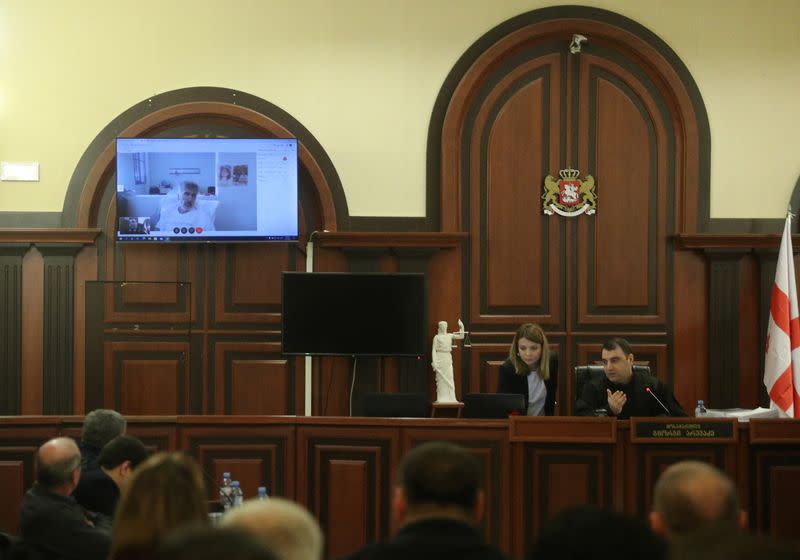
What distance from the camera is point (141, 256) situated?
833cm

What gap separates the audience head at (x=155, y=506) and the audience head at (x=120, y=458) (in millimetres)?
1860

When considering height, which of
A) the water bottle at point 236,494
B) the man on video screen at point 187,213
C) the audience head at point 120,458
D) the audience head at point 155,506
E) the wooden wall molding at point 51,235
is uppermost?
the man on video screen at point 187,213

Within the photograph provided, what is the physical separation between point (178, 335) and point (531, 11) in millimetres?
3627

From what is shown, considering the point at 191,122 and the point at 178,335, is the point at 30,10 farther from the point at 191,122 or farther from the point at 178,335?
the point at 178,335

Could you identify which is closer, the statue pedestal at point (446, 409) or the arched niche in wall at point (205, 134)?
the statue pedestal at point (446, 409)

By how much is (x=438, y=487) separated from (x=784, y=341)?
582cm

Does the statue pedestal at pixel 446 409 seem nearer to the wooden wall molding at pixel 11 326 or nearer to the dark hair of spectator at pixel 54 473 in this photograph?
the wooden wall molding at pixel 11 326

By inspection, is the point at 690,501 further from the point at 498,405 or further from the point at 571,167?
the point at 571,167

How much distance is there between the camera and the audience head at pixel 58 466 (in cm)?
421

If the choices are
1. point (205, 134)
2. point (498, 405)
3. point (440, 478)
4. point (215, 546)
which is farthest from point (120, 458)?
point (205, 134)

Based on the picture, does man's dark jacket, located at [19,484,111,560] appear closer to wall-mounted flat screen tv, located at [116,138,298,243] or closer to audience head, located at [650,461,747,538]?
audience head, located at [650,461,747,538]

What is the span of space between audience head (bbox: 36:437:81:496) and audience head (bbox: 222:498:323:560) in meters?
2.19

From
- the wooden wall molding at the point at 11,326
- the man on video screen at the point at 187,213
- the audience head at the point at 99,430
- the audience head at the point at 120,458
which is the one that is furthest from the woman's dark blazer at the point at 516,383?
the wooden wall molding at the point at 11,326

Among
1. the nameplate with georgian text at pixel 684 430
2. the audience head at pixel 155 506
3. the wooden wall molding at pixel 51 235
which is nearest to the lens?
the audience head at pixel 155 506
